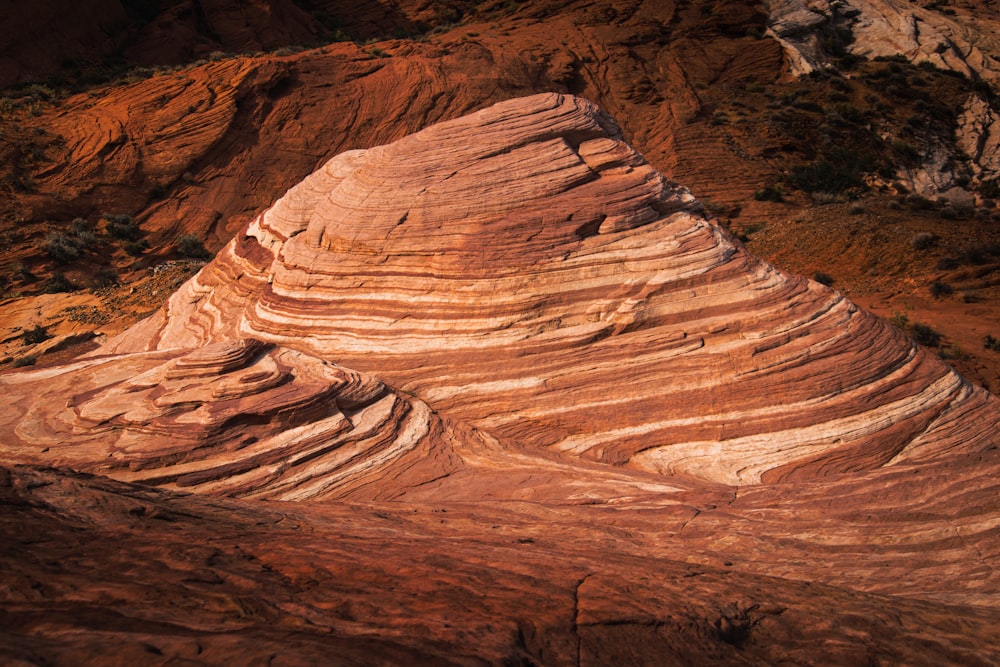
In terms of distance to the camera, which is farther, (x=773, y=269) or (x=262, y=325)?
(x=262, y=325)

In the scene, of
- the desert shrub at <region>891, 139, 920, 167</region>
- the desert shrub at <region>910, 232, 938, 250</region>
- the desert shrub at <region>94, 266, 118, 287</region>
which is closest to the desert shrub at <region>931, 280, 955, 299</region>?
the desert shrub at <region>910, 232, 938, 250</region>

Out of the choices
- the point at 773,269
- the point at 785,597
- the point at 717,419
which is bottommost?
the point at 717,419

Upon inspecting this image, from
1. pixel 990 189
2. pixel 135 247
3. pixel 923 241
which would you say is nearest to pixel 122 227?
pixel 135 247

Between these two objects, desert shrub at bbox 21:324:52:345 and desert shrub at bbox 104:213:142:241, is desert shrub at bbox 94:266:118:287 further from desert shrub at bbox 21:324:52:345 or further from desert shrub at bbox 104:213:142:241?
desert shrub at bbox 21:324:52:345

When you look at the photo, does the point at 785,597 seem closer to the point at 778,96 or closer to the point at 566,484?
the point at 566,484

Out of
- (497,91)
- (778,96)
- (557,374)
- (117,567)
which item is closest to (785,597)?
(117,567)

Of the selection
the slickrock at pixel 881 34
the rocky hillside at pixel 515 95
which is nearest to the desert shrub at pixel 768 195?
the rocky hillside at pixel 515 95

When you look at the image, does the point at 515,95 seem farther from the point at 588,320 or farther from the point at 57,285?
the point at 588,320
